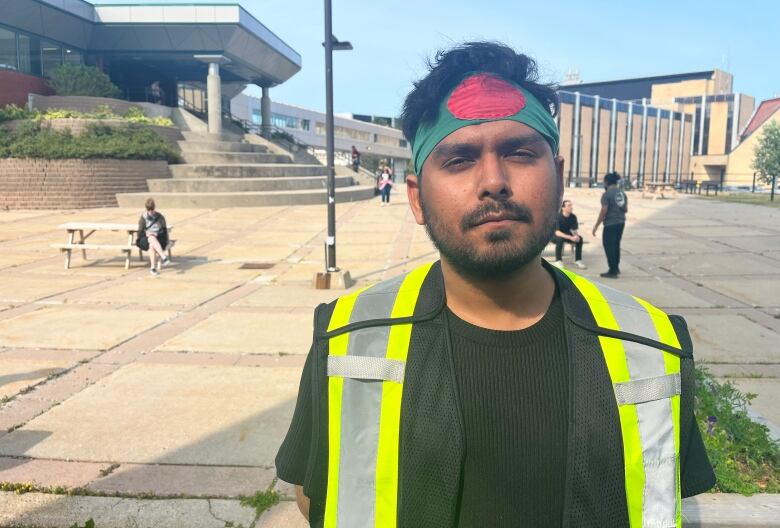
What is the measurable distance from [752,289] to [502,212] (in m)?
8.94

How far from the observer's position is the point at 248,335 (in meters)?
6.59

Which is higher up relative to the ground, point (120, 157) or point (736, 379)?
point (120, 157)

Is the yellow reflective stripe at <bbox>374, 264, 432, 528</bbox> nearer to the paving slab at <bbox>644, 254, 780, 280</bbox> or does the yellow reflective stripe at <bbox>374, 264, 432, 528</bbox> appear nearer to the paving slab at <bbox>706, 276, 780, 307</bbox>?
the paving slab at <bbox>706, 276, 780, 307</bbox>

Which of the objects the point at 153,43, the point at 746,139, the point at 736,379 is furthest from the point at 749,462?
the point at 746,139

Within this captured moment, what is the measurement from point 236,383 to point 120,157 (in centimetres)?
2011

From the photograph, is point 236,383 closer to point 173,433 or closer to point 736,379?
point 173,433

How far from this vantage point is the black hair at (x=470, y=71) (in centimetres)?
163

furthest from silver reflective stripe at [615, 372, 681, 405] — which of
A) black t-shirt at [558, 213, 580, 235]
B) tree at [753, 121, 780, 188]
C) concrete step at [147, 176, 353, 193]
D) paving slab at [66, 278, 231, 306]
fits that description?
tree at [753, 121, 780, 188]

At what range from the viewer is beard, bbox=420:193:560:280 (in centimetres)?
145

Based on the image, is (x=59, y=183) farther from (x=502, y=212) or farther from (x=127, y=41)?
(x=502, y=212)

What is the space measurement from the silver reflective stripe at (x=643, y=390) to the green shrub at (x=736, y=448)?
6.81ft

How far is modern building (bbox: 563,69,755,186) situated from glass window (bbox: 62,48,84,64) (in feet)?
224

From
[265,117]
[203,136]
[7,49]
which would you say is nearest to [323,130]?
[265,117]

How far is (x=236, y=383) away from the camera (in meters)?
5.12
